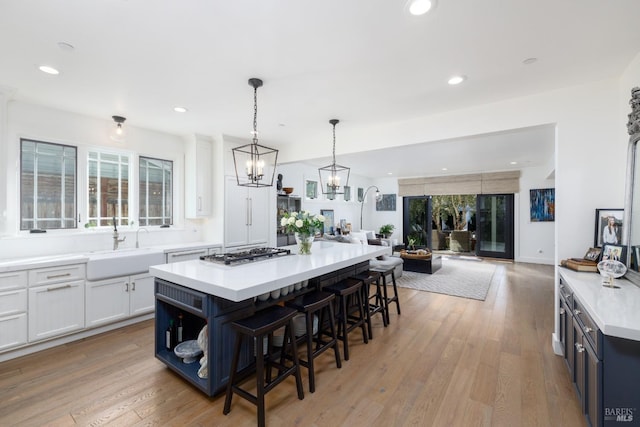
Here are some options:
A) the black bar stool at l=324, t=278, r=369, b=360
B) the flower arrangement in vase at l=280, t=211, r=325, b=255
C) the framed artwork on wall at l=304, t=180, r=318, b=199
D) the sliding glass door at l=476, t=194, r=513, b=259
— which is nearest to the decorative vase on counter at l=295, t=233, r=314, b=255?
the flower arrangement in vase at l=280, t=211, r=325, b=255

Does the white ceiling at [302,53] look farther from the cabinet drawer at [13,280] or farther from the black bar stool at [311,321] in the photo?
the black bar stool at [311,321]

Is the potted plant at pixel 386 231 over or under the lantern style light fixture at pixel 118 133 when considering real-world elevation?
under

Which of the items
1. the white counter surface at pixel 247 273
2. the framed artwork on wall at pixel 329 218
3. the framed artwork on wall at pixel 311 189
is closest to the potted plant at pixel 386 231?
the framed artwork on wall at pixel 329 218

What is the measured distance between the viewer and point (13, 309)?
268 centimetres

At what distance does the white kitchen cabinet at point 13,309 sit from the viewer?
2627 mm

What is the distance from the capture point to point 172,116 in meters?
3.64

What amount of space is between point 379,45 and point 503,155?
5176 mm

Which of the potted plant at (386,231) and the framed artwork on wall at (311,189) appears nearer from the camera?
the framed artwork on wall at (311,189)

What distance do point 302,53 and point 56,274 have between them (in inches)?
128

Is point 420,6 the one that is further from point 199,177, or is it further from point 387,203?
point 387,203

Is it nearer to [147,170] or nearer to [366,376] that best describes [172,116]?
[147,170]

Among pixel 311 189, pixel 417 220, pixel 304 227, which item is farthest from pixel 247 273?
pixel 417 220

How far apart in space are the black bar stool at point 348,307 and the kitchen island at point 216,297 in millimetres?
276

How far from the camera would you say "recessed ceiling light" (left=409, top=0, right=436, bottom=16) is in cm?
163
